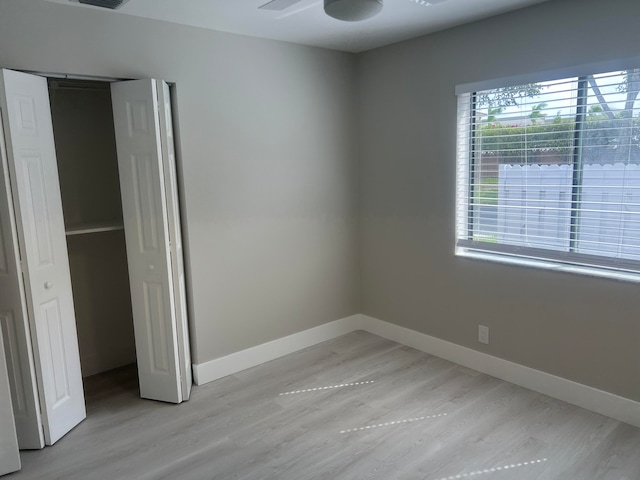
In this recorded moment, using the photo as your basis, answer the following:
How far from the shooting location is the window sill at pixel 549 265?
2656 millimetres

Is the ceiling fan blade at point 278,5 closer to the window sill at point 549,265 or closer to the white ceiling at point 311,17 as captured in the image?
the white ceiling at point 311,17

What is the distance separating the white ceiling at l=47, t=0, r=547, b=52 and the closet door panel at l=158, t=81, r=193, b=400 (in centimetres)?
44

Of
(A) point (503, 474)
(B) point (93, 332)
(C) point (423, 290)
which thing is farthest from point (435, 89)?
(B) point (93, 332)

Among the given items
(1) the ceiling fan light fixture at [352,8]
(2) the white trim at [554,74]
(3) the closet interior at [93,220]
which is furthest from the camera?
(3) the closet interior at [93,220]

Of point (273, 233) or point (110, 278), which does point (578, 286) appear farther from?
point (110, 278)

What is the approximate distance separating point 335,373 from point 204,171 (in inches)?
68.6

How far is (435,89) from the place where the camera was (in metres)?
3.42

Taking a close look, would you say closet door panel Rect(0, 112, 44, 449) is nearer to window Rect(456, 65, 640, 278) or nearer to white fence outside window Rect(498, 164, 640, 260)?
window Rect(456, 65, 640, 278)

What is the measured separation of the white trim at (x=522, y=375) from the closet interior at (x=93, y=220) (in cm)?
220

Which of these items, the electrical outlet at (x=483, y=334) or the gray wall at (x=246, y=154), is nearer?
the gray wall at (x=246, y=154)

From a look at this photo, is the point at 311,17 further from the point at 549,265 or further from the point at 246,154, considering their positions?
the point at 549,265

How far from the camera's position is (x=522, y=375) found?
316cm

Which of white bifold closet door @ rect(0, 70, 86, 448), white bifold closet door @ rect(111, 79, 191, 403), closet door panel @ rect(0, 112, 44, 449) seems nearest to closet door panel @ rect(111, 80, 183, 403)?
white bifold closet door @ rect(111, 79, 191, 403)

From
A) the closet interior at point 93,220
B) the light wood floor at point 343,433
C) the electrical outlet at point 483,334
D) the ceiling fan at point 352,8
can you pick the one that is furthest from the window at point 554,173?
the closet interior at point 93,220
